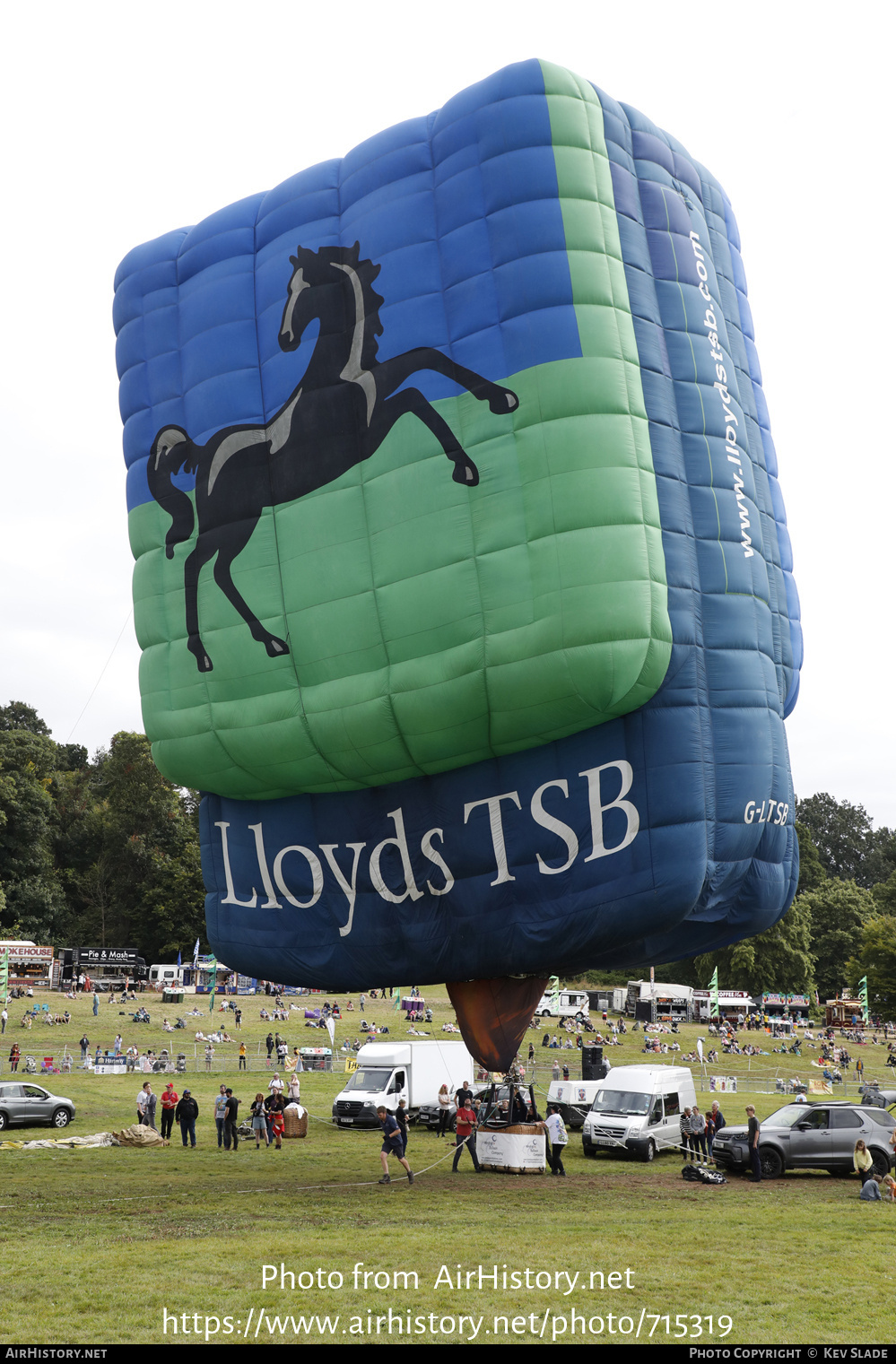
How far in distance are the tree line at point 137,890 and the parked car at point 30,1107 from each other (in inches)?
1483

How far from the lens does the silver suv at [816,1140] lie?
1520 centimetres

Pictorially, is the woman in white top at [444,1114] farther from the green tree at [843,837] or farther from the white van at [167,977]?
the green tree at [843,837]

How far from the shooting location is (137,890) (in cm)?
6856

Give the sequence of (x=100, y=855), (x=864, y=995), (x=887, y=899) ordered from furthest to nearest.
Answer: (x=887, y=899) → (x=100, y=855) → (x=864, y=995)

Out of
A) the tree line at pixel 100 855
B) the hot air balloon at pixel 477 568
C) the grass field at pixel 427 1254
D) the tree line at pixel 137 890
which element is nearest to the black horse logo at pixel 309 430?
the hot air balloon at pixel 477 568

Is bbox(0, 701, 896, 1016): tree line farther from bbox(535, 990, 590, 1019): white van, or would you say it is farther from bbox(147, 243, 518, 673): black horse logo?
bbox(147, 243, 518, 673): black horse logo

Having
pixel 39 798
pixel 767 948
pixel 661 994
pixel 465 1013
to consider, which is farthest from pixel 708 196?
pixel 39 798

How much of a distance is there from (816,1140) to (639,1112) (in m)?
4.17

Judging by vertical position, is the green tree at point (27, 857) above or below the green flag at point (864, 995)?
above

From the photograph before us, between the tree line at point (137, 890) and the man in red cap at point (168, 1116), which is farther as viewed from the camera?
the tree line at point (137, 890)

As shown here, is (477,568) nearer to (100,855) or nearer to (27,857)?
(27,857)

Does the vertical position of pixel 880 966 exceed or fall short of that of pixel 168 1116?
it exceeds it

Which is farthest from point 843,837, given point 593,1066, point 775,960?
point 593,1066

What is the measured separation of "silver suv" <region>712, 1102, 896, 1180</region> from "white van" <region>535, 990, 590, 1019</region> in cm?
3601
